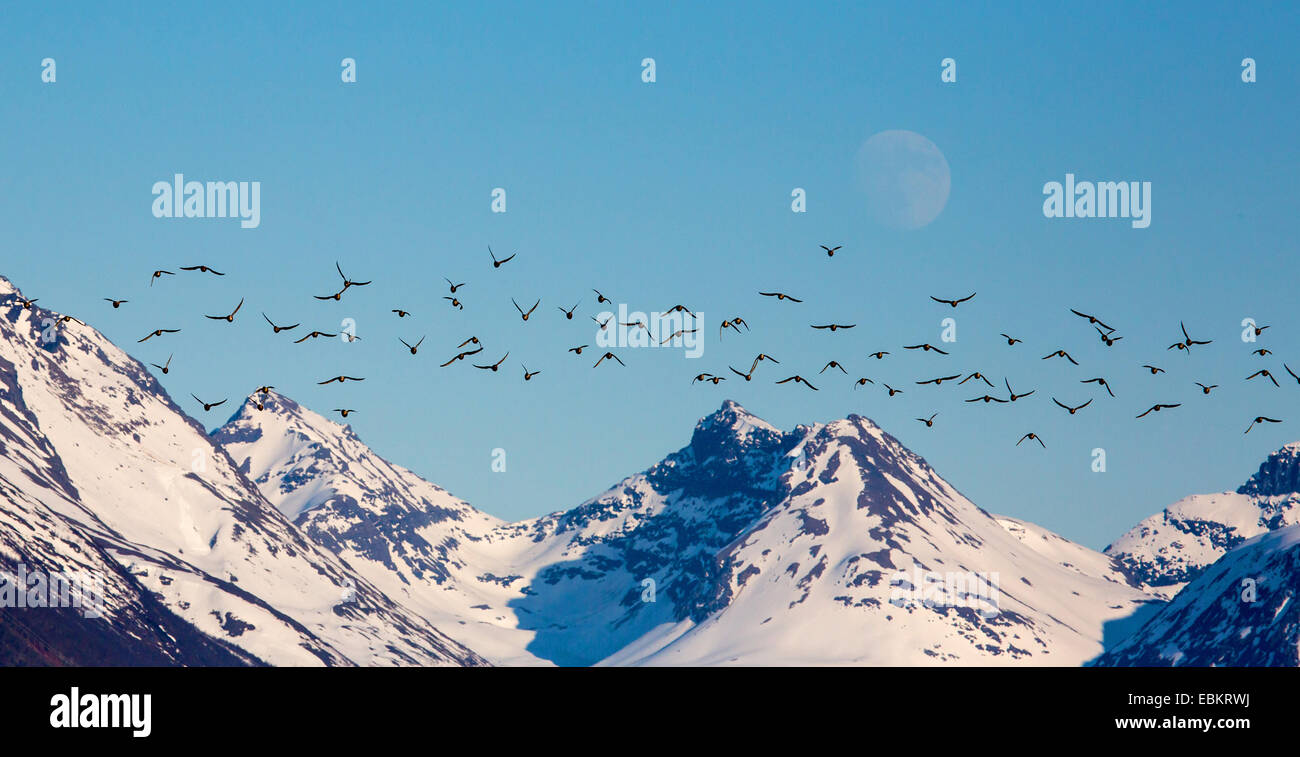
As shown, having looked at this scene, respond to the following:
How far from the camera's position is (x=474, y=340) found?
262 ft
